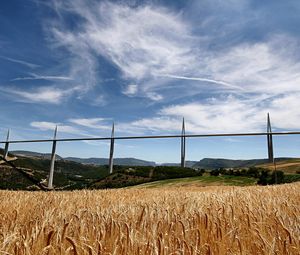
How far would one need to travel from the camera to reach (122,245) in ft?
6.94

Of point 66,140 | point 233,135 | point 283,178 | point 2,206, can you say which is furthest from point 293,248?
point 66,140

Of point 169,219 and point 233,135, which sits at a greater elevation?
point 233,135

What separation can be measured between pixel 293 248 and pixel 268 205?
283cm

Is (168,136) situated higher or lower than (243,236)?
higher

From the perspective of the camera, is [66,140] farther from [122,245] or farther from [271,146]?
[122,245]

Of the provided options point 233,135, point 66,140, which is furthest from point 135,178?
point 66,140

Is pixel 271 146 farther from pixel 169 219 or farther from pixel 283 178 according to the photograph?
pixel 169 219

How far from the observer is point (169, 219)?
353 cm

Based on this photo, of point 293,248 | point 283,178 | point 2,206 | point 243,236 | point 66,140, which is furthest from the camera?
point 66,140

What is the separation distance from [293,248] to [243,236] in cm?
80

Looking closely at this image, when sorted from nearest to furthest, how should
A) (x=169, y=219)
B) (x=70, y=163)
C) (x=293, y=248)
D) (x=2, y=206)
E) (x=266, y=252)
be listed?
(x=266, y=252)
(x=293, y=248)
(x=169, y=219)
(x=2, y=206)
(x=70, y=163)

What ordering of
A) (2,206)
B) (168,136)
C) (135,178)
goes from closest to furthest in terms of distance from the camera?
(2,206) → (135,178) → (168,136)

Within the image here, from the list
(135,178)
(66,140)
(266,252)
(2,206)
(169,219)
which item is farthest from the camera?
(66,140)

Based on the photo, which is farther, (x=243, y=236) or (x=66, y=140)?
(x=66, y=140)
